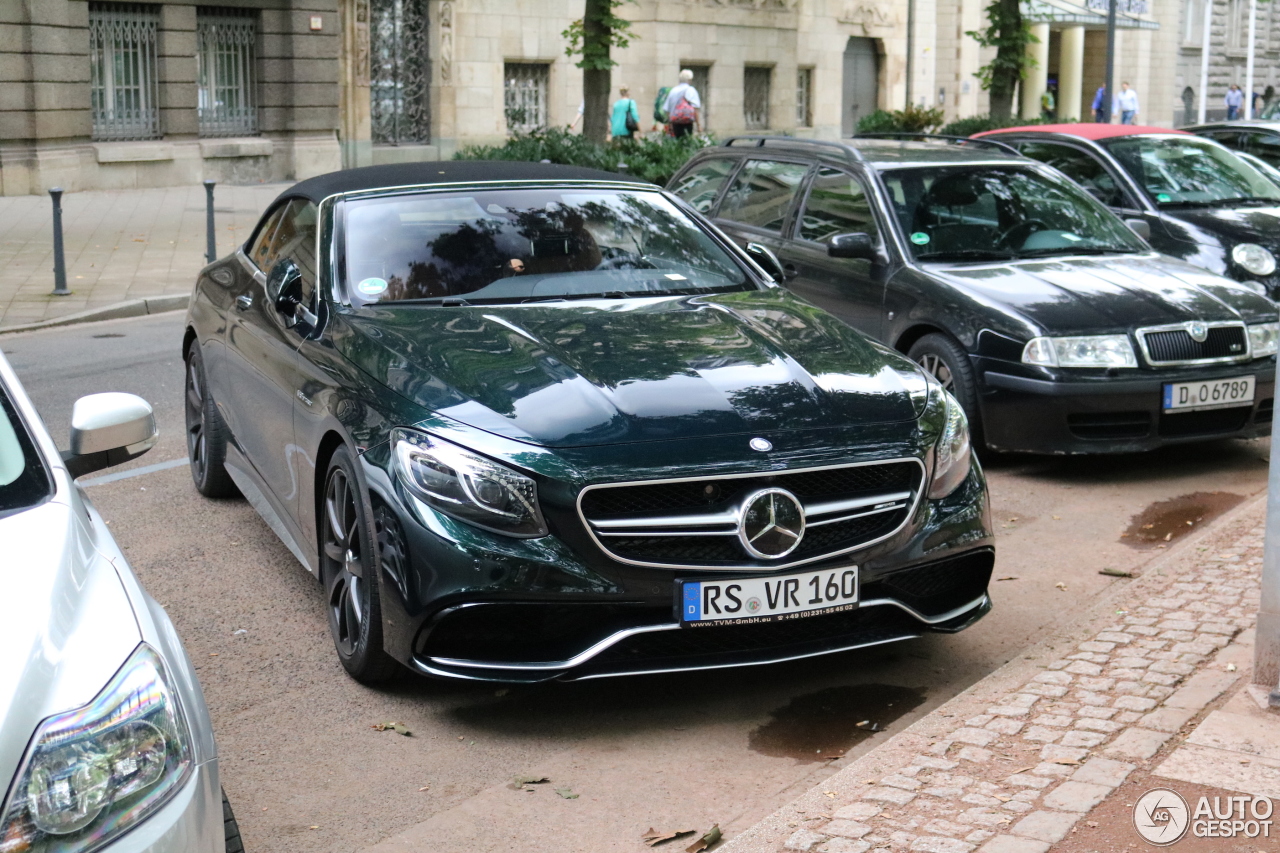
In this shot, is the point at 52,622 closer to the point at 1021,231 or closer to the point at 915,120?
the point at 1021,231

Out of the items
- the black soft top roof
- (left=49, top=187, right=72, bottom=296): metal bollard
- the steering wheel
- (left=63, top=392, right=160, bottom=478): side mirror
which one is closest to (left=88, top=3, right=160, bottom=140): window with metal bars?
(left=49, top=187, right=72, bottom=296): metal bollard

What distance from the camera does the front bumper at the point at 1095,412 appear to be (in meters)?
7.53

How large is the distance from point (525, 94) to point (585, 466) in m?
28.9

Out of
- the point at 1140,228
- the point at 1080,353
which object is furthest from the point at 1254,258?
the point at 1080,353

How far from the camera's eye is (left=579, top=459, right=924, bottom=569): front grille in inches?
172

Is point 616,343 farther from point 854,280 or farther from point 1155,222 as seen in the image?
point 1155,222

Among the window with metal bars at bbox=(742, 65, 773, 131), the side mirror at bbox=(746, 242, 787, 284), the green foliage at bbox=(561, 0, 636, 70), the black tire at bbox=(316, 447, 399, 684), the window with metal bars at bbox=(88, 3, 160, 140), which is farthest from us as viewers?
the window with metal bars at bbox=(742, 65, 773, 131)

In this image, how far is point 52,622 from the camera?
104 inches

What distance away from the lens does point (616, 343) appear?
16.7ft

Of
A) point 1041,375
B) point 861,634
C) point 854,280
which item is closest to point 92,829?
point 861,634

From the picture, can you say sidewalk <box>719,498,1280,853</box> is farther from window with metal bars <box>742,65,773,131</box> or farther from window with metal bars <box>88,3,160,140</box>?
window with metal bars <box>742,65,773,131</box>

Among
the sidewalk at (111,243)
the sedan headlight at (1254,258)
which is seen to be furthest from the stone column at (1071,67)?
the sedan headlight at (1254,258)

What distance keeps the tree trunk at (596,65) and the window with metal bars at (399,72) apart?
8317 millimetres

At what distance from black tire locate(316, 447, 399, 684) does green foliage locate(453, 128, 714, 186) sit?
14.0m
